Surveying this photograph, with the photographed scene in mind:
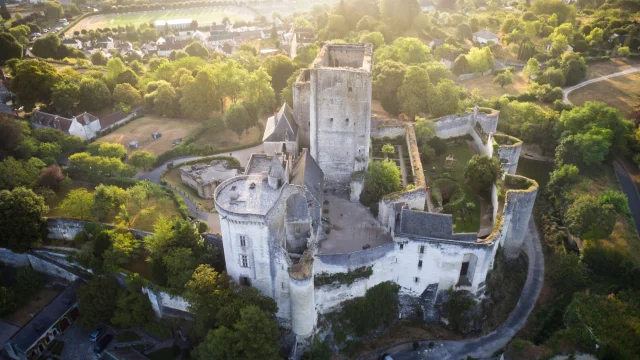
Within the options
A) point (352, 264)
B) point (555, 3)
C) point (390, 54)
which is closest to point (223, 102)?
point (390, 54)

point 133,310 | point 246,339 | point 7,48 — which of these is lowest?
point 133,310

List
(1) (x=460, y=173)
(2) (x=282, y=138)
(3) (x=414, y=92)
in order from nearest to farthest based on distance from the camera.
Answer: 1. (2) (x=282, y=138)
2. (1) (x=460, y=173)
3. (3) (x=414, y=92)

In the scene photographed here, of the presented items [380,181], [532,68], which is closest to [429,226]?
[380,181]

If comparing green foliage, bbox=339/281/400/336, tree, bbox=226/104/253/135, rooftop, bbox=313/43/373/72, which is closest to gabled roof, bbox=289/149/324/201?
green foliage, bbox=339/281/400/336

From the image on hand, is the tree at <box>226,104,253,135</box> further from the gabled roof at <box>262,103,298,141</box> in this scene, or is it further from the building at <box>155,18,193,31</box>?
the building at <box>155,18,193,31</box>

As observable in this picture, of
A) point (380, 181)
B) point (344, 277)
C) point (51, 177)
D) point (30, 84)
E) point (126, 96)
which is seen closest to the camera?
point (344, 277)

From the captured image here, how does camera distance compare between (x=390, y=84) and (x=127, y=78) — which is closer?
(x=390, y=84)

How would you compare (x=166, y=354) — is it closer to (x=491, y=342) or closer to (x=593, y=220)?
(x=491, y=342)
